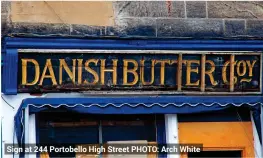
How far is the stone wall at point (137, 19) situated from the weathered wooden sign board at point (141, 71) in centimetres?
22

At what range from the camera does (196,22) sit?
798 centimetres

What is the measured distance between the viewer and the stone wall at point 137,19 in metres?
7.65

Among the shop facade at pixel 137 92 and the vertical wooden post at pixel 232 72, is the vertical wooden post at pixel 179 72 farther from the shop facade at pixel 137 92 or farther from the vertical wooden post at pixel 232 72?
the vertical wooden post at pixel 232 72

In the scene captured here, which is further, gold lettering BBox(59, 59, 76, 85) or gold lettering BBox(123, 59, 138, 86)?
gold lettering BBox(123, 59, 138, 86)

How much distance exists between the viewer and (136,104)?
24.8 ft

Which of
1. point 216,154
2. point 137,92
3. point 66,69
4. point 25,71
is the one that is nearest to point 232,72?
point 216,154

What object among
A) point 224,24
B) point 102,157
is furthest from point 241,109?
point 102,157

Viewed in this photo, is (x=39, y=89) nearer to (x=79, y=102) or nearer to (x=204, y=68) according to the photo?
(x=79, y=102)

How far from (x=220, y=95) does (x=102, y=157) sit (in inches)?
51.9

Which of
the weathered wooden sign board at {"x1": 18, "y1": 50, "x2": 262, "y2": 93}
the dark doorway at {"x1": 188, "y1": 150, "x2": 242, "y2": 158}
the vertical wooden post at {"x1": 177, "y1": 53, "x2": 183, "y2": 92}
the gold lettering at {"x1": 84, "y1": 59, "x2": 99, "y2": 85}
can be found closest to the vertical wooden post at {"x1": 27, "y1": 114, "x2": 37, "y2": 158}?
the weathered wooden sign board at {"x1": 18, "y1": 50, "x2": 262, "y2": 93}

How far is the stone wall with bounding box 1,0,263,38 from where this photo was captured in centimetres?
765

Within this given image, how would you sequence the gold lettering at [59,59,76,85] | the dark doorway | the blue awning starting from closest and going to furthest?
the blue awning, the gold lettering at [59,59,76,85], the dark doorway
